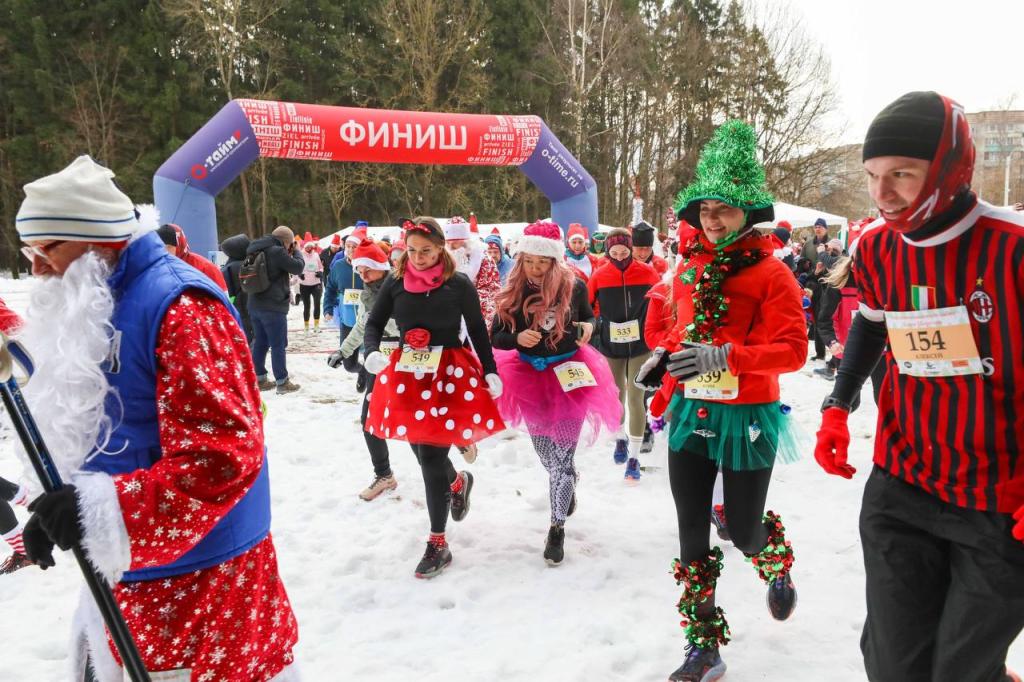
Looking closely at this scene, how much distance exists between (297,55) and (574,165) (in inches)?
725

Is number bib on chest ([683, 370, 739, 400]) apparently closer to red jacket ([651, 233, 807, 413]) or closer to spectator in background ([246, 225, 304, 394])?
red jacket ([651, 233, 807, 413])

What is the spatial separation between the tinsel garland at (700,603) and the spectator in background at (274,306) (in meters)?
6.31

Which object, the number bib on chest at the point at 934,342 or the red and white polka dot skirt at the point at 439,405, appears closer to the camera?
the number bib on chest at the point at 934,342

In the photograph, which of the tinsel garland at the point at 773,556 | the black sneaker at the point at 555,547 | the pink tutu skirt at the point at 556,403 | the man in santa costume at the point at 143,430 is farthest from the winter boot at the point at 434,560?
the man in santa costume at the point at 143,430

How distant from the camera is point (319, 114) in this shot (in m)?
12.3

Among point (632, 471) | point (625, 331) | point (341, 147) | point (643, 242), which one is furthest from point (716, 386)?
point (341, 147)

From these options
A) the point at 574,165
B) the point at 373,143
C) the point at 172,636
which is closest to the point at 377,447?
the point at 172,636

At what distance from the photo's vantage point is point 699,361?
2.51 m

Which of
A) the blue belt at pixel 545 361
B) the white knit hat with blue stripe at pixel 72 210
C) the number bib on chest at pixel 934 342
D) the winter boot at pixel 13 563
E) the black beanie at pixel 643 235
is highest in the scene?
the black beanie at pixel 643 235

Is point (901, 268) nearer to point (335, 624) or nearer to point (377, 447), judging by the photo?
point (335, 624)

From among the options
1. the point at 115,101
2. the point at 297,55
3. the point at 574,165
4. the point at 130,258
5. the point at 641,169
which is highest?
the point at 297,55

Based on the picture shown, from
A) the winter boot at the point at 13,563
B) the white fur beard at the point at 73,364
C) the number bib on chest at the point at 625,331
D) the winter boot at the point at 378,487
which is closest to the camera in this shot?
the white fur beard at the point at 73,364

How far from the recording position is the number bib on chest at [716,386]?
2775mm

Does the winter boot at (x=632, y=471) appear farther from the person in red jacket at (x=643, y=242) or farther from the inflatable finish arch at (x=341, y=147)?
the inflatable finish arch at (x=341, y=147)
